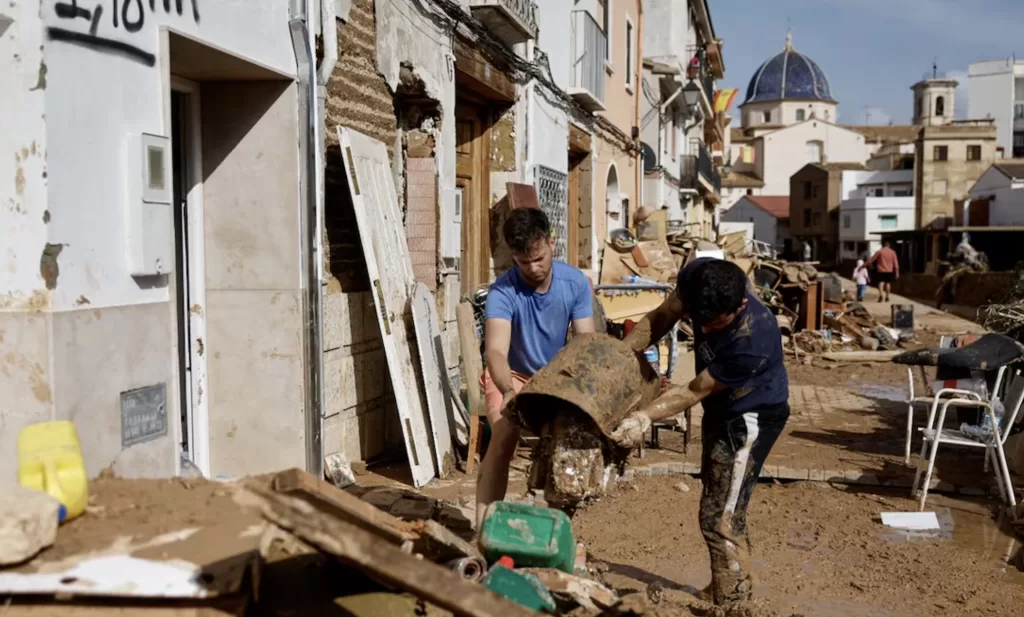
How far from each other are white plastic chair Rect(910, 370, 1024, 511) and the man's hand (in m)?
3.23

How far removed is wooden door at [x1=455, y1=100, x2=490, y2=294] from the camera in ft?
33.6

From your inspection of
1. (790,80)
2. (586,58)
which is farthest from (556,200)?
(790,80)

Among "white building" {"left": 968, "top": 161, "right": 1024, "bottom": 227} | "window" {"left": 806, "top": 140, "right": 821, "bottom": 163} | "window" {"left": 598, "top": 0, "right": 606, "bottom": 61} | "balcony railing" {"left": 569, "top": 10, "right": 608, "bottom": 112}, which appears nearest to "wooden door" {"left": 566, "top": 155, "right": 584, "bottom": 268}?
"balcony railing" {"left": 569, "top": 10, "right": 608, "bottom": 112}

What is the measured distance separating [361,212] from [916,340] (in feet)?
44.9

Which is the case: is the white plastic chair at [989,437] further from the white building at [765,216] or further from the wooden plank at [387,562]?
the white building at [765,216]

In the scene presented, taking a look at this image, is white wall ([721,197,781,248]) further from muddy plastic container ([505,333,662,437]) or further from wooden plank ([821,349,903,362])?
muddy plastic container ([505,333,662,437])

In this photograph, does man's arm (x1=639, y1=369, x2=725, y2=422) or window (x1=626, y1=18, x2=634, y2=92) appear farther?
window (x1=626, y1=18, x2=634, y2=92)

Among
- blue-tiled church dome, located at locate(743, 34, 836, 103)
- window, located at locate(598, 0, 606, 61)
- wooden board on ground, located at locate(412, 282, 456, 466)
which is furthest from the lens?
blue-tiled church dome, located at locate(743, 34, 836, 103)

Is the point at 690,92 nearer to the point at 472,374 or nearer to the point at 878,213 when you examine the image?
the point at 472,374

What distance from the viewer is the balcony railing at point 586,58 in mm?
12758

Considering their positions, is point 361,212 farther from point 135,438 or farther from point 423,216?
point 135,438

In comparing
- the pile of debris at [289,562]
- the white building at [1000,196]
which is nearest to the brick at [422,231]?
the pile of debris at [289,562]

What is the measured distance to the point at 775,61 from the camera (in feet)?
293

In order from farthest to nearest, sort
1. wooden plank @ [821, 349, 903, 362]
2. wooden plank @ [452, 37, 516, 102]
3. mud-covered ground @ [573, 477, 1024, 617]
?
wooden plank @ [821, 349, 903, 362], wooden plank @ [452, 37, 516, 102], mud-covered ground @ [573, 477, 1024, 617]
